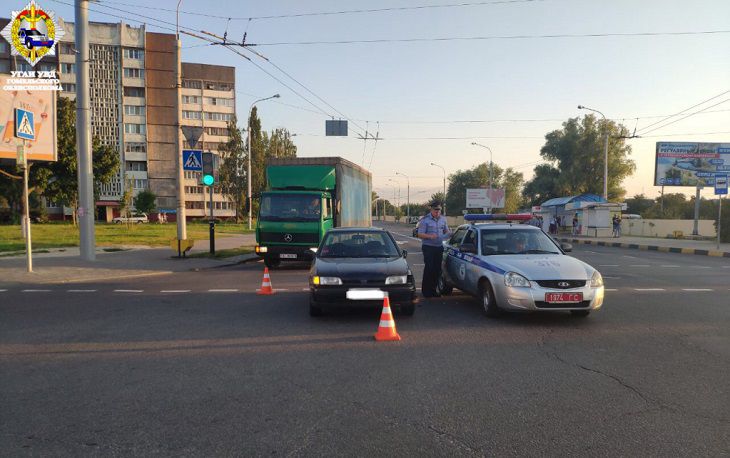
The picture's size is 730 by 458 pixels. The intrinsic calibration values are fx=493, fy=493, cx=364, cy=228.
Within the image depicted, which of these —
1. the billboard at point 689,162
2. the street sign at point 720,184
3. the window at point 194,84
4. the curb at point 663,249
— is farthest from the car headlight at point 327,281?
the window at point 194,84

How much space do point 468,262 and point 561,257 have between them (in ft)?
5.06

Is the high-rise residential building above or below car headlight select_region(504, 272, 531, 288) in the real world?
above

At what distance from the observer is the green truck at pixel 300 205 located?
15.1 metres

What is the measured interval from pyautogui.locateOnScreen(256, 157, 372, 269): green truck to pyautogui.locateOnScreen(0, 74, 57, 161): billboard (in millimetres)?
14517

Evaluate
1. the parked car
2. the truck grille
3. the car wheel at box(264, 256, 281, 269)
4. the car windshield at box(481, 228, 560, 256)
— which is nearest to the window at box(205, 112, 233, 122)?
the parked car

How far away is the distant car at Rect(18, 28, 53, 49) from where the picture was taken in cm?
1528

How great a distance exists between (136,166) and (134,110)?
7.88 metres

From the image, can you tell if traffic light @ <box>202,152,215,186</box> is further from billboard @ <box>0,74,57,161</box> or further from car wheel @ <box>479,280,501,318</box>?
car wheel @ <box>479,280,501,318</box>

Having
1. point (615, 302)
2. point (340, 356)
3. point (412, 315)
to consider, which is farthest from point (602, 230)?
point (340, 356)

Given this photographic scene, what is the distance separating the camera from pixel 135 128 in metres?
70.0

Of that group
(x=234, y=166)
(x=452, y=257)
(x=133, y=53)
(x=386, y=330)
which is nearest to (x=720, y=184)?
(x=452, y=257)

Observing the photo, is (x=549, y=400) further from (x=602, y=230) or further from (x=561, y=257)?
(x=602, y=230)

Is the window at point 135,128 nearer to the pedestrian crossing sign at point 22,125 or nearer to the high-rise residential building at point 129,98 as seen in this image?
the high-rise residential building at point 129,98

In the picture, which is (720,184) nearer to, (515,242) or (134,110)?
(515,242)
